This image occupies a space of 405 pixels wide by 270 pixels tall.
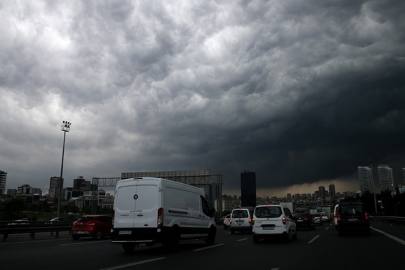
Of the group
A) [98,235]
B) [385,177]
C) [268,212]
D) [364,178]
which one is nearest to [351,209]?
[268,212]

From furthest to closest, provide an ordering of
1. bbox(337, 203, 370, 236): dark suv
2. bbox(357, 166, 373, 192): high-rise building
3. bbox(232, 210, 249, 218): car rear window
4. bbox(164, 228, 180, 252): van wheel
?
bbox(357, 166, 373, 192): high-rise building, bbox(232, 210, 249, 218): car rear window, bbox(337, 203, 370, 236): dark suv, bbox(164, 228, 180, 252): van wheel

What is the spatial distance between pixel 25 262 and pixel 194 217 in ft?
22.6

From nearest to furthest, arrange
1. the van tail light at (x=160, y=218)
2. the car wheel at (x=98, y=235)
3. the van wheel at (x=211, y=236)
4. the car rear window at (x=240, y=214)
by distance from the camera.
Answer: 1. the van tail light at (x=160, y=218)
2. the van wheel at (x=211, y=236)
3. the car wheel at (x=98, y=235)
4. the car rear window at (x=240, y=214)

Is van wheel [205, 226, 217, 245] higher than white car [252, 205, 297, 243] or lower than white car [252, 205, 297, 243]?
lower

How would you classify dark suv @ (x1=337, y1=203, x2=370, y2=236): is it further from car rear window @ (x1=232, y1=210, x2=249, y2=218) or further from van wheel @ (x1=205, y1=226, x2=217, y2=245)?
van wheel @ (x1=205, y1=226, x2=217, y2=245)

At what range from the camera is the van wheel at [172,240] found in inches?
488

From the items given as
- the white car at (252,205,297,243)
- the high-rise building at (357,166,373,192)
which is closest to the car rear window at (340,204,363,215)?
the white car at (252,205,297,243)

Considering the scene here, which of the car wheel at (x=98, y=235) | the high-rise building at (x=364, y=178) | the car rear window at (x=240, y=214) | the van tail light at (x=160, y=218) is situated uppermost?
the high-rise building at (x=364, y=178)

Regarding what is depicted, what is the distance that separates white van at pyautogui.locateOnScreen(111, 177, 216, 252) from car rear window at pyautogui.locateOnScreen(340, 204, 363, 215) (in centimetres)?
1118

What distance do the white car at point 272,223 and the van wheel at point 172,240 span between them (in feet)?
16.4

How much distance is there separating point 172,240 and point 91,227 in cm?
1040

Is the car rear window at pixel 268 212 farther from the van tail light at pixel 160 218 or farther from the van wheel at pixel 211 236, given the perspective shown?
the van tail light at pixel 160 218

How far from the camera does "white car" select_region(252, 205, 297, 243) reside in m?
16.0

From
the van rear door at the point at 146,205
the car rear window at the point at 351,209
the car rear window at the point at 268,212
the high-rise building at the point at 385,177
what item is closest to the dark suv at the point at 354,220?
the car rear window at the point at 351,209
